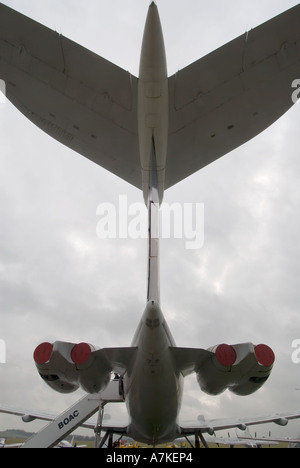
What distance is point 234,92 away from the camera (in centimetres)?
724

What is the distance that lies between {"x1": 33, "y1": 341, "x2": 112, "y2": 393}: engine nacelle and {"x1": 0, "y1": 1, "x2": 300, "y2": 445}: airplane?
2 centimetres

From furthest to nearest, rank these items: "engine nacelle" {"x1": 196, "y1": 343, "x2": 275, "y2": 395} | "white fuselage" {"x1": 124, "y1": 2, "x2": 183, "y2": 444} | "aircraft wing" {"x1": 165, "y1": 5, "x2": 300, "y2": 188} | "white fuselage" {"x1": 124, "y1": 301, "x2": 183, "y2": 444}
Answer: "aircraft wing" {"x1": 165, "y1": 5, "x2": 300, "y2": 188}
"white fuselage" {"x1": 124, "y1": 2, "x2": 183, "y2": 444}
"white fuselage" {"x1": 124, "y1": 301, "x2": 183, "y2": 444}
"engine nacelle" {"x1": 196, "y1": 343, "x2": 275, "y2": 395}

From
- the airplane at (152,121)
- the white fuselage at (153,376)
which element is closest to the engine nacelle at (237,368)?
the airplane at (152,121)

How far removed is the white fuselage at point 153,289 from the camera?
4.86 m

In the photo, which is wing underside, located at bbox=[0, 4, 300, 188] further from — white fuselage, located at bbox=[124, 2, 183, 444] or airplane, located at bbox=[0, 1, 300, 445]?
white fuselage, located at bbox=[124, 2, 183, 444]

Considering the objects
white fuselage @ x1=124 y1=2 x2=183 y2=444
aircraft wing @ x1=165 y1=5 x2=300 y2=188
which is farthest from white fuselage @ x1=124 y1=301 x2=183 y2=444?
aircraft wing @ x1=165 y1=5 x2=300 y2=188

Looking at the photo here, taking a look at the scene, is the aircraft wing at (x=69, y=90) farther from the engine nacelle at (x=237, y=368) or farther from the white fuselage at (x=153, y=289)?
the engine nacelle at (x=237, y=368)

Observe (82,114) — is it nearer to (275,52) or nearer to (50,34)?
(50,34)

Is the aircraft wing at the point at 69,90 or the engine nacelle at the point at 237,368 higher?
the aircraft wing at the point at 69,90

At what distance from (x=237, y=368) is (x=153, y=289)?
1.62 metres

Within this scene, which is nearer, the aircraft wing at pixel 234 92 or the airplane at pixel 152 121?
the airplane at pixel 152 121

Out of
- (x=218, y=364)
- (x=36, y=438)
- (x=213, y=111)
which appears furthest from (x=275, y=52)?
(x=36, y=438)

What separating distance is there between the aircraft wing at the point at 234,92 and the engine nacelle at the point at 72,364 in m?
5.23

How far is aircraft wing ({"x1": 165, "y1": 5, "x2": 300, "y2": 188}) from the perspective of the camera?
649cm
